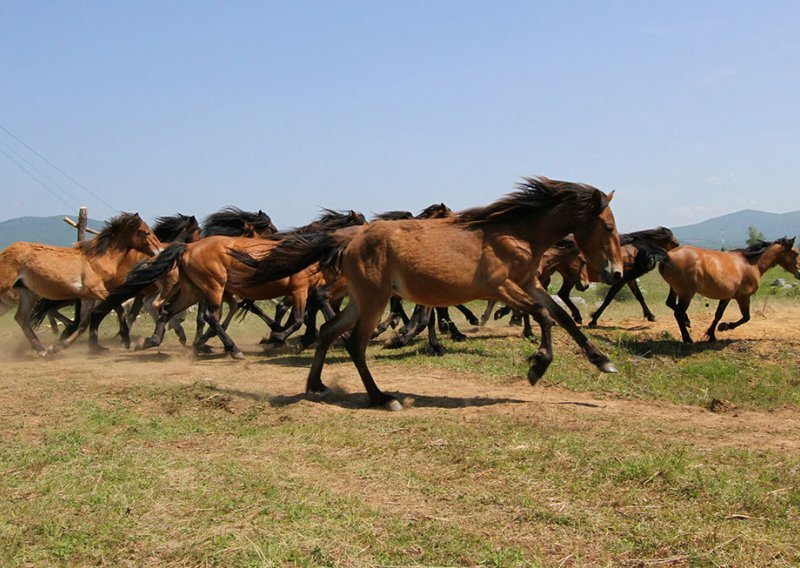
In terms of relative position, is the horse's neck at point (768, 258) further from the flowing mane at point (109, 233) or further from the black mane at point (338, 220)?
the flowing mane at point (109, 233)

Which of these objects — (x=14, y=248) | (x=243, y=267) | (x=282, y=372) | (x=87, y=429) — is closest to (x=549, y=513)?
(x=87, y=429)

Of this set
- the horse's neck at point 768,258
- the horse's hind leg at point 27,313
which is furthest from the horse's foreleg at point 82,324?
the horse's neck at point 768,258

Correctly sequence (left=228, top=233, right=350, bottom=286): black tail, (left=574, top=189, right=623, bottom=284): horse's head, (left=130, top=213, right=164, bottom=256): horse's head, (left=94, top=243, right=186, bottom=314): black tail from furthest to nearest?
(left=130, top=213, right=164, bottom=256): horse's head
(left=94, top=243, right=186, bottom=314): black tail
(left=228, top=233, right=350, bottom=286): black tail
(left=574, top=189, right=623, bottom=284): horse's head

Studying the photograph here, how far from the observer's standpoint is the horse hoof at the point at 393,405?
7641mm

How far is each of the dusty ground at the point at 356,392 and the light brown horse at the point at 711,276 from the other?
3.03ft

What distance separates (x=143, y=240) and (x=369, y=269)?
23.3 feet

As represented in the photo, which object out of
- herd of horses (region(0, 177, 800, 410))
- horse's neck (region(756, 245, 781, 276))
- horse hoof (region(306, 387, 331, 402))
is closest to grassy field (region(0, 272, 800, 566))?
horse hoof (region(306, 387, 331, 402))

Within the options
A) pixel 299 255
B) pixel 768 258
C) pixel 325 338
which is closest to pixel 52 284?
pixel 299 255

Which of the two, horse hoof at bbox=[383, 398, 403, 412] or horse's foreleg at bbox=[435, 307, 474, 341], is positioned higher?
horse's foreleg at bbox=[435, 307, 474, 341]

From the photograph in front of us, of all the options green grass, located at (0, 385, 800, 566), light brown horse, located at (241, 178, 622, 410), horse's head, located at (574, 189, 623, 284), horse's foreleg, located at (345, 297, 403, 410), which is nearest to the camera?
green grass, located at (0, 385, 800, 566)

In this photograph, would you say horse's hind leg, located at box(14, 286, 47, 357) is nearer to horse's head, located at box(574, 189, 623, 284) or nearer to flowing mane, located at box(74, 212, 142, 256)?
flowing mane, located at box(74, 212, 142, 256)

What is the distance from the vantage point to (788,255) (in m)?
14.2

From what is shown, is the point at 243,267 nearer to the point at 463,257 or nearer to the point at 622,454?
the point at 463,257

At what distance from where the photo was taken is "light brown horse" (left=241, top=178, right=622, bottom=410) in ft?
26.0
